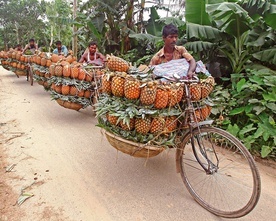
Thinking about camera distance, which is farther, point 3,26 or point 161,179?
point 3,26

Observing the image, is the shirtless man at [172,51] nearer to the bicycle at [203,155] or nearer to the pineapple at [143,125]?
the bicycle at [203,155]

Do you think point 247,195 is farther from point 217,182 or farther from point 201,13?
point 201,13

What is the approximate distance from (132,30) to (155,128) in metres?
6.06

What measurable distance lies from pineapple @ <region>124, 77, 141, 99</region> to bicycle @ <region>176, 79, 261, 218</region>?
1.64 ft

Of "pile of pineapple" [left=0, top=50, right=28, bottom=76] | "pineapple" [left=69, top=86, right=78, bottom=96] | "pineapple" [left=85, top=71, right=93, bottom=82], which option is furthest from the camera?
"pile of pineapple" [left=0, top=50, right=28, bottom=76]

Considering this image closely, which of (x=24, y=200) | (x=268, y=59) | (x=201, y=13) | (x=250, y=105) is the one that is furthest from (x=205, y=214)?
(x=201, y=13)

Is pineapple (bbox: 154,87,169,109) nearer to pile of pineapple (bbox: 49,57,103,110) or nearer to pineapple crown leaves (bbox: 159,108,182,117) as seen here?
pineapple crown leaves (bbox: 159,108,182,117)

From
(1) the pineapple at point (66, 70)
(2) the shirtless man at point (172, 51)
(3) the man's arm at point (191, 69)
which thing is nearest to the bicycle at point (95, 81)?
(1) the pineapple at point (66, 70)

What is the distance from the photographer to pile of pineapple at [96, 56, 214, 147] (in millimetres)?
2080

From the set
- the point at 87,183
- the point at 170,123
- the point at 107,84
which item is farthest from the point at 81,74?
the point at 170,123

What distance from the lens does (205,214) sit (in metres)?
2.13

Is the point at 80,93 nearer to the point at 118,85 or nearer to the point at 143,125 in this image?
the point at 118,85

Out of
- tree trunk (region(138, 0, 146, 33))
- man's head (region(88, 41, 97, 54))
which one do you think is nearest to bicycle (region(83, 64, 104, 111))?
man's head (region(88, 41, 97, 54))

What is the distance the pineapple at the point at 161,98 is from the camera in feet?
6.86
